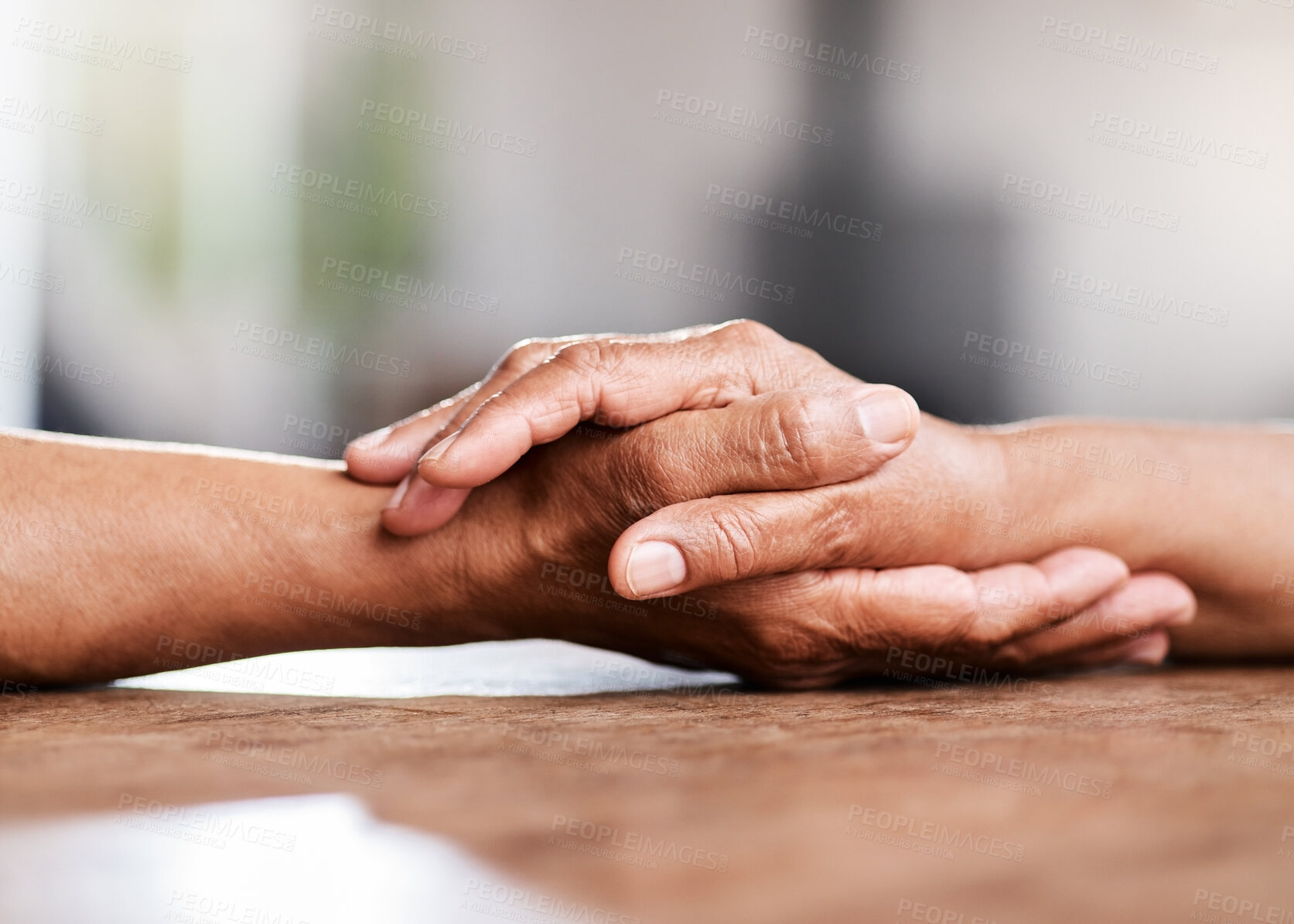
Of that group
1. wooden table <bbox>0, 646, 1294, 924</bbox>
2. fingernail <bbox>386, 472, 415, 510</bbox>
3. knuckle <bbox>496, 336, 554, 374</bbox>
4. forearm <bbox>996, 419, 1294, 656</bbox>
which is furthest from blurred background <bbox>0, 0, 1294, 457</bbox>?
wooden table <bbox>0, 646, 1294, 924</bbox>

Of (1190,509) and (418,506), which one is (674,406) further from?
(1190,509)

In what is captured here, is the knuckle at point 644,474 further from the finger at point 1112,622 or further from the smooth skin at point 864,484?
the finger at point 1112,622

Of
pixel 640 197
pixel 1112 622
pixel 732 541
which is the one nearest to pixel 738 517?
pixel 732 541

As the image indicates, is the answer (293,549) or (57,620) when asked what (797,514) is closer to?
(293,549)

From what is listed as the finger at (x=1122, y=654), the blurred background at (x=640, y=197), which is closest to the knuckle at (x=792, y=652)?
the finger at (x=1122, y=654)

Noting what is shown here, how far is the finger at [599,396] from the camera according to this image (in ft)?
2.46

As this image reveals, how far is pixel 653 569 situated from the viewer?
27.1 inches

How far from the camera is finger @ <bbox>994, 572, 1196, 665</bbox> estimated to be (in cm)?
85

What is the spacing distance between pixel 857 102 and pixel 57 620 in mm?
4740

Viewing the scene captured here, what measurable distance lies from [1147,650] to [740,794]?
2.19ft

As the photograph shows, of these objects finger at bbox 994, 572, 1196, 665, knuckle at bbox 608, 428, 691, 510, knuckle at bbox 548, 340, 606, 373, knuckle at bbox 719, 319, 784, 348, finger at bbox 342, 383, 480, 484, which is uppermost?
knuckle at bbox 719, 319, 784, 348

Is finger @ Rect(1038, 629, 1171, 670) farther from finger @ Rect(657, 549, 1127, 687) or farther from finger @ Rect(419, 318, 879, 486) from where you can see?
finger @ Rect(419, 318, 879, 486)

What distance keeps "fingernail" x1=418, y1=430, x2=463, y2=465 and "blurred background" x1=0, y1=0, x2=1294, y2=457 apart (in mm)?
4062

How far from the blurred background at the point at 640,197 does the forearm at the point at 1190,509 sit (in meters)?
3.76
